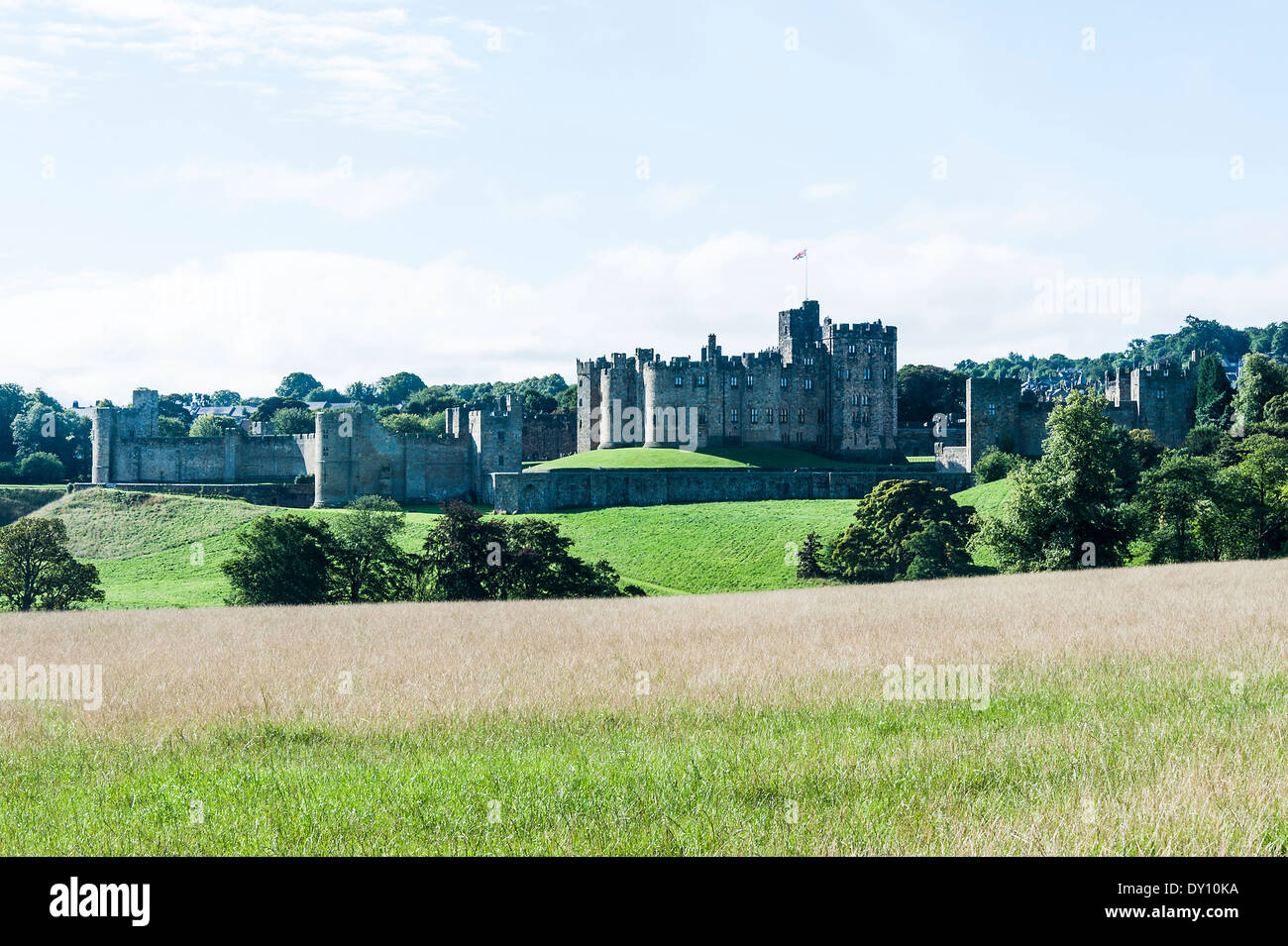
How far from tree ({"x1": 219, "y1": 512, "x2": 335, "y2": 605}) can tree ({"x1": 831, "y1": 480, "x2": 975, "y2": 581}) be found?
2302 centimetres

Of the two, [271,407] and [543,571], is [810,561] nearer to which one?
[543,571]

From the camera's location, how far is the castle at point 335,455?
7688 cm

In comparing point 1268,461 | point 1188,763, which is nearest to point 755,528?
point 1268,461

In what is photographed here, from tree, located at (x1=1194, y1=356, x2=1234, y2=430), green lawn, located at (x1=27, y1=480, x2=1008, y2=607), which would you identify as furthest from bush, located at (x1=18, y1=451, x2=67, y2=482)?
tree, located at (x1=1194, y1=356, x2=1234, y2=430)

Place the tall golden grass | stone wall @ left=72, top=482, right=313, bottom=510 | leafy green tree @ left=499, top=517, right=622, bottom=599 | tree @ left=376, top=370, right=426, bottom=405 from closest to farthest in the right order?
the tall golden grass < leafy green tree @ left=499, top=517, right=622, bottom=599 < stone wall @ left=72, top=482, right=313, bottom=510 < tree @ left=376, top=370, right=426, bottom=405

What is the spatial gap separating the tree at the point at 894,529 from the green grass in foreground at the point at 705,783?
38.9 meters

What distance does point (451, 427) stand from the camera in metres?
83.2

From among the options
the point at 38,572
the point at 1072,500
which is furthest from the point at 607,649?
the point at 38,572

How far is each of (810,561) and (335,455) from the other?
40.7m

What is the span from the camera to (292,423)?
380 ft

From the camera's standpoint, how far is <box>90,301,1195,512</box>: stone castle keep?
234 ft

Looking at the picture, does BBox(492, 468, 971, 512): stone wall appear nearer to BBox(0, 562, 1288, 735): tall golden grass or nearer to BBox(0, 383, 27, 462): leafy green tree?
BBox(0, 562, 1288, 735): tall golden grass

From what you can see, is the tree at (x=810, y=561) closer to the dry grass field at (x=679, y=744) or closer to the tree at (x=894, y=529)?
the tree at (x=894, y=529)
